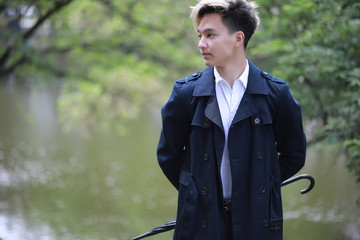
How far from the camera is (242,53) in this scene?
7.47 feet

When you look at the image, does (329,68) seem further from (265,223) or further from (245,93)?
(265,223)

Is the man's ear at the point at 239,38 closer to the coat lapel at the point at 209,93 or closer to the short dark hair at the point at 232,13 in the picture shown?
the short dark hair at the point at 232,13

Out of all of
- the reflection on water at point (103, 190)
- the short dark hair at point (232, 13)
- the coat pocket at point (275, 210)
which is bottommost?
the coat pocket at point (275, 210)

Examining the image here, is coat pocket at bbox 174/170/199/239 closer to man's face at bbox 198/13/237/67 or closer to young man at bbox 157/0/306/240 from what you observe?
young man at bbox 157/0/306/240

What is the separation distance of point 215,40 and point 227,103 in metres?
0.29

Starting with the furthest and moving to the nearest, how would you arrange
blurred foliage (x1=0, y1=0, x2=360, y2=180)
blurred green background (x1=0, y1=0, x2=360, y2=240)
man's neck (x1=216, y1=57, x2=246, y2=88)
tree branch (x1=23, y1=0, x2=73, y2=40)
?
tree branch (x1=23, y1=0, x2=73, y2=40) → blurred green background (x1=0, y1=0, x2=360, y2=240) → blurred foliage (x1=0, y1=0, x2=360, y2=180) → man's neck (x1=216, y1=57, x2=246, y2=88)

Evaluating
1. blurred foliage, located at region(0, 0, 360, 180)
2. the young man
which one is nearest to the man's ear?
the young man

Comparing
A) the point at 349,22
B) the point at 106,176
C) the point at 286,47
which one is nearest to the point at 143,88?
the point at 106,176

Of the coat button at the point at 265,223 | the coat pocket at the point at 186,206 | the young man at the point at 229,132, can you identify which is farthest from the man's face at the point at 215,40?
the coat button at the point at 265,223

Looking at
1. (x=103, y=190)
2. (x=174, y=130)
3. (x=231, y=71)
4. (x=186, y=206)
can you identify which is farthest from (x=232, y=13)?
(x=103, y=190)

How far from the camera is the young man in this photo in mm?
2148

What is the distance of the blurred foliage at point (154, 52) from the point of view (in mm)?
4824

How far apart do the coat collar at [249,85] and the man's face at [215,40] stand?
9cm

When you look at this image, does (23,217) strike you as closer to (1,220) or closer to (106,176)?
(1,220)
